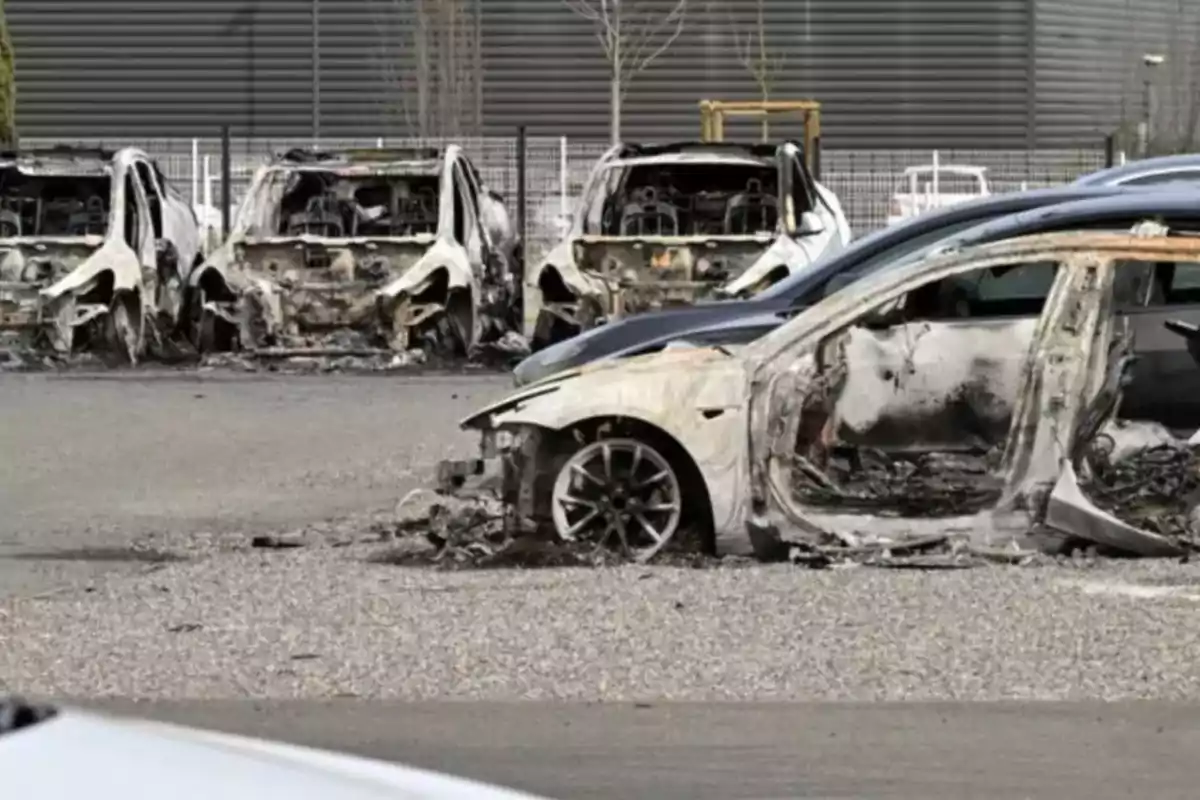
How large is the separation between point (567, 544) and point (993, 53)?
1229 inches

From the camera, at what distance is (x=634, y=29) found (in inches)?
1512

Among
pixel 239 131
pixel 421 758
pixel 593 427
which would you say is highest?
pixel 239 131

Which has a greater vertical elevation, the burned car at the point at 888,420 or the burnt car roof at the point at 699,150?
the burnt car roof at the point at 699,150

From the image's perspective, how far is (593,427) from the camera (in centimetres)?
950

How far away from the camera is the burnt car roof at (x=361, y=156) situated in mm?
19562

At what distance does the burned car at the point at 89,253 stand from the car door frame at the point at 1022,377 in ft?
36.4

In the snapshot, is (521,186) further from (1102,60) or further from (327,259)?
(1102,60)

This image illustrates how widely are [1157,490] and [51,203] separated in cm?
1359

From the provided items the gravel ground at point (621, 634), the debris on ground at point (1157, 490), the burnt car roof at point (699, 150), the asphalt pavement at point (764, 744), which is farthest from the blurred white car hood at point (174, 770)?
the burnt car roof at point (699, 150)

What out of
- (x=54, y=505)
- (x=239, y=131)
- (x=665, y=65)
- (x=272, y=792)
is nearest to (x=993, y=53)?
(x=665, y=65)

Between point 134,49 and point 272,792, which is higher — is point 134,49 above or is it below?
above

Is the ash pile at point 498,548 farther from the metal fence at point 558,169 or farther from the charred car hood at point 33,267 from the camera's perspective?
the metal fence at point 558,169

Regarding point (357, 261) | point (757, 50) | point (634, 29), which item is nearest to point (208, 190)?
point (634, 29)

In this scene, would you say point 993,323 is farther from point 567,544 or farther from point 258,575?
point 258,575
